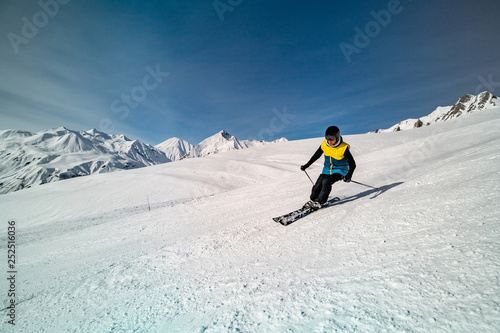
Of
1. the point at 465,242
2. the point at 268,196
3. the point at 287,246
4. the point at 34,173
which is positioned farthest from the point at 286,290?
the point at 34,173

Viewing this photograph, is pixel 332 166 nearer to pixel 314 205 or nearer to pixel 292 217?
pixel 314 205

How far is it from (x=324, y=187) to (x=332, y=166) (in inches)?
26.4

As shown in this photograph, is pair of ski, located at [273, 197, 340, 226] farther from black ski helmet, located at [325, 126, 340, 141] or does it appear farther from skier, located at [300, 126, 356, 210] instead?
black ski helmet, located at [325, 126, 340, 141]

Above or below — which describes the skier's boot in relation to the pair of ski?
above

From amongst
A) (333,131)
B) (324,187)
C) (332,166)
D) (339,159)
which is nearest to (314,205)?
(324,187)

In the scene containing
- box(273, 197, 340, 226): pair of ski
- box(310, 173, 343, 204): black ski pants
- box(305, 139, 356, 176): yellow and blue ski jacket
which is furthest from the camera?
box(305, 139, 356, 176): yellow and blue ski jacket

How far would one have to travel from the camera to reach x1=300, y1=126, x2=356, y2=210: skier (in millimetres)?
5031

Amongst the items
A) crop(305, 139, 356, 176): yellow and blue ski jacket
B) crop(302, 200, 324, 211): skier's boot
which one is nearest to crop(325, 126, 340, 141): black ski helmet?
crop(305, 139, 356, 176): yellow and blue ski jacket

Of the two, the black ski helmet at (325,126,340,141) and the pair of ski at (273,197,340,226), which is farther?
the black ski helmet at (325,126,340,141)

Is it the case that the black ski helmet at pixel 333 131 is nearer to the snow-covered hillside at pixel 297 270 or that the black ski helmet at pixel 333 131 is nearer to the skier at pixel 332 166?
the skier at pixel 332 166

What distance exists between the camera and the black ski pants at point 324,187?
4992 mm

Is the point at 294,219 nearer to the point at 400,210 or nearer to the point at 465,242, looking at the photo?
the point at 400,210

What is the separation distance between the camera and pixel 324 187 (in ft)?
16.7

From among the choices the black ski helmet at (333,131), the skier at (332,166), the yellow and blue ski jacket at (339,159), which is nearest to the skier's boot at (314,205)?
the skier at (332,166)
